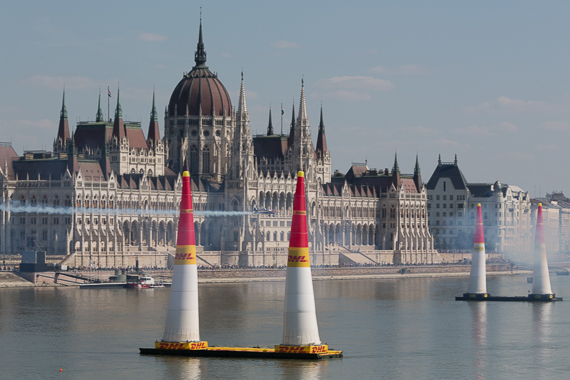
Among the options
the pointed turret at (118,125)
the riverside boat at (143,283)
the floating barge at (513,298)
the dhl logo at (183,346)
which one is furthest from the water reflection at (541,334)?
the pointed turret at (118,125)

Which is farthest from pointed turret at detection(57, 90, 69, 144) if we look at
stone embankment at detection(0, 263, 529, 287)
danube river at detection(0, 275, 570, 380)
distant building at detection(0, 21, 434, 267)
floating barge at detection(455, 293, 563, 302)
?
floating barge at detection(455, 293, 563, 302)

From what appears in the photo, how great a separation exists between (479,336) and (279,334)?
14.9 meters

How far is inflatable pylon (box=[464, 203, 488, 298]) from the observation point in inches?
4781

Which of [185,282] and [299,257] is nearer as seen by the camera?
[299,257]

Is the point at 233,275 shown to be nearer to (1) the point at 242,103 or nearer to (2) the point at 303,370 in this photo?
(1) the point at 242,103

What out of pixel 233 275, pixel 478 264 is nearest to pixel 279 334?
pixel 478 264

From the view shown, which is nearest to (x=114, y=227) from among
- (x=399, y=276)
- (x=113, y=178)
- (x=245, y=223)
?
(x=113, y=178)

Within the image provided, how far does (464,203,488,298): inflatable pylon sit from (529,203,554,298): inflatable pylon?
4691mm

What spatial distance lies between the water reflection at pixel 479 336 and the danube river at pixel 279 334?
81 millimetres

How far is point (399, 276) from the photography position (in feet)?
636

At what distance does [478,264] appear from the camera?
413ft

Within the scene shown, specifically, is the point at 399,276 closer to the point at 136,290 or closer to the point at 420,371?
the point at 136,290

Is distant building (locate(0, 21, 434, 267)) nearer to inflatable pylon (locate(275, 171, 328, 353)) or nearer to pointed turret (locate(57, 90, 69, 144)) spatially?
pointed turret (locate(57, 90, 69, 144))

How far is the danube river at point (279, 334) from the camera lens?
80.4 m
